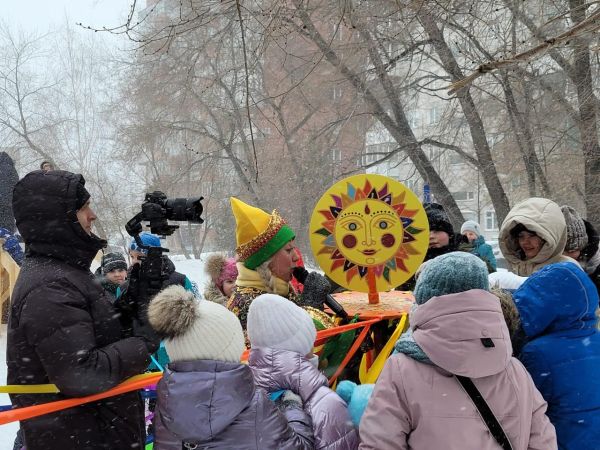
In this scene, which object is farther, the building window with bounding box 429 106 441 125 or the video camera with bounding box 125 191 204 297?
the building window with bounding box 429 106 441 125

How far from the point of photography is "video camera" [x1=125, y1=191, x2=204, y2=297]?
7.51 feet

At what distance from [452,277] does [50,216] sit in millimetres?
1459

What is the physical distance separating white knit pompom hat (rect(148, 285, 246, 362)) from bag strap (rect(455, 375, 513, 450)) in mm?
767

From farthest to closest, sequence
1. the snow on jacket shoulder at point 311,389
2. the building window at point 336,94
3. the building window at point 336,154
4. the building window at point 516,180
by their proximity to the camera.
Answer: the building window at point 336,154
the building window at point 336,94
the building window at point 516,180
the snow on jacket shoulder at point 311,389

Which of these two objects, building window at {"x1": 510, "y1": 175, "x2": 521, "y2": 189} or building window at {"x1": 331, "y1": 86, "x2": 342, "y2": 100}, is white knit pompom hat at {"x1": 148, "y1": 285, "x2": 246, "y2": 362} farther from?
building window at {"x1": 331, "y1": 86, "x2": 342, "y2": 100}

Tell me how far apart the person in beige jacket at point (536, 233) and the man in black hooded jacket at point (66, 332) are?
6.69 ft

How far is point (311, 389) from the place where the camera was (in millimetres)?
2129

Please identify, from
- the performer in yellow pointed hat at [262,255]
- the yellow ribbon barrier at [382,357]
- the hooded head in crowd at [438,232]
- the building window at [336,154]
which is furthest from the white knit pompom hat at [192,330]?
the building window at [336,154]

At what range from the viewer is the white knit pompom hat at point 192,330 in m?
1.93

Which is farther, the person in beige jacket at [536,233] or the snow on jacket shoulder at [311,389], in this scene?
the person in beige jacket at [536,233]

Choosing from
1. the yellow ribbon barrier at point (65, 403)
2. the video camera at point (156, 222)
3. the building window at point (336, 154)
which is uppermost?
the building window at point (336, 154)

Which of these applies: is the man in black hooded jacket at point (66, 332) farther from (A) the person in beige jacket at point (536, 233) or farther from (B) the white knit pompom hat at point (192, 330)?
(A) the person in beige jacket at point (536, 233)

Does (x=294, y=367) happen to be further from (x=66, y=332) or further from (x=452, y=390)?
(x=66, y=332)

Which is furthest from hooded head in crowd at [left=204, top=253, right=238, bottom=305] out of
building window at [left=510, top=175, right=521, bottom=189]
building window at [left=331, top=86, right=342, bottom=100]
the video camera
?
building window at [left=331, top=86, right=342, bottom=100]
